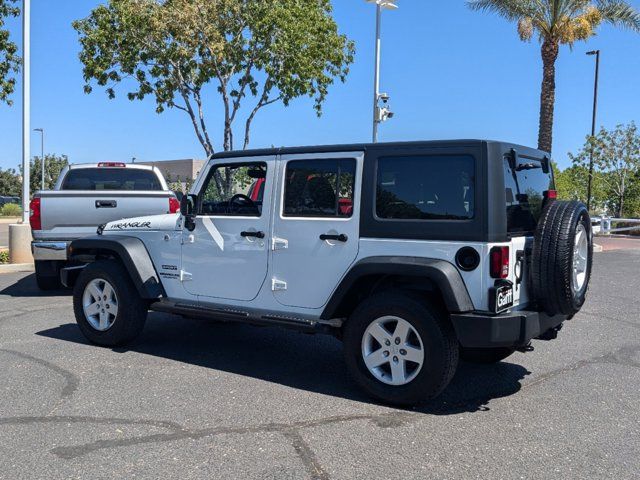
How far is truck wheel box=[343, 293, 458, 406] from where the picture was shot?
446 cm

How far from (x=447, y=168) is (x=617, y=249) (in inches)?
685

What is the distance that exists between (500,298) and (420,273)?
22.5 inches

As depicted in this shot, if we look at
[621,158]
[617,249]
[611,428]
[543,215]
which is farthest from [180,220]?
[621,158]

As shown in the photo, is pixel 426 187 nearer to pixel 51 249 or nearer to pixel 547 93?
pixel 51 249

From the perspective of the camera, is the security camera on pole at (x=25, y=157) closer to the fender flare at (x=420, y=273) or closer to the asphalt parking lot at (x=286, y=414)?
the asphalt parking lot at (x=286, y=414)

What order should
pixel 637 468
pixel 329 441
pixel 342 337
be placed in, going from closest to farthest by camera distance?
1. pixel 637 468
2. pixel 329 441
3. pixel 342 337

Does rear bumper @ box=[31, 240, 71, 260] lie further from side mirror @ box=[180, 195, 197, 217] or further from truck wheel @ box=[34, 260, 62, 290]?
side mirror @ box=[180, 195, 197, 217]

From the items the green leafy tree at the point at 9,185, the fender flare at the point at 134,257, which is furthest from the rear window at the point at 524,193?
the green leafy tree at the point at 9,185

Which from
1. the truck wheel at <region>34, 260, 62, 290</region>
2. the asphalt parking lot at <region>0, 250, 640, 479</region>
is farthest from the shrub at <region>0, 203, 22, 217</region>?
the asphalt parking lot at <region>0, 250, 640, 479</region>

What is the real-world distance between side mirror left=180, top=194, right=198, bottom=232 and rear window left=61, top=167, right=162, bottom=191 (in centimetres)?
455

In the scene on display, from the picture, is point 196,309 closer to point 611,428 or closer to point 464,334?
point 464,334

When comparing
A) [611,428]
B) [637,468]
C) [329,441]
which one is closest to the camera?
[637,468]

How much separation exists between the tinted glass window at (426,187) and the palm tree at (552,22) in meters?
17.0

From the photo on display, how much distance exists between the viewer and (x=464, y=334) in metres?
4.34
